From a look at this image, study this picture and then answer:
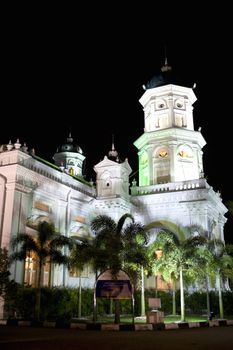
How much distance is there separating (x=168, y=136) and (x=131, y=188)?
21.5 feet

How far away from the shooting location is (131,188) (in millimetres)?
38625

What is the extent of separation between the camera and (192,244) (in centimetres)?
2475

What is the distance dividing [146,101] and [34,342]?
110 ft

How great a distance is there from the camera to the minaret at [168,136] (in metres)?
39.0

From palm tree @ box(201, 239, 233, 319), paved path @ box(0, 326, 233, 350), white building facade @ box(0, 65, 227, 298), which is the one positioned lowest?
paved path @ box(0, 326, 233, 350)

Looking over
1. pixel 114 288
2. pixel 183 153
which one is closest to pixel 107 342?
pixel 114 288

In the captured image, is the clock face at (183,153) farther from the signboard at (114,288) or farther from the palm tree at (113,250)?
the signboard at (114,288)

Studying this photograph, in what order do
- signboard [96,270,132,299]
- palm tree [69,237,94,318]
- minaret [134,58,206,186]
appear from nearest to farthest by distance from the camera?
1. signboard [96,270,132,299]
2. palm tree [69,237,94,318]
3. minaret [134,58,206,186]

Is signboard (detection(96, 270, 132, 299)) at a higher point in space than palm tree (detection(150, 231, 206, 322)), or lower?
lower

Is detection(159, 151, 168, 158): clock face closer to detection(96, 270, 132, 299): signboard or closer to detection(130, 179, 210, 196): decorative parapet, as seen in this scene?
detection(130, 179, 210, 196): decorative parapet

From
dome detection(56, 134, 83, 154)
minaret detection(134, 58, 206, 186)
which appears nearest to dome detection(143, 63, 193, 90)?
minaret detection(134, 58, 206, 186)

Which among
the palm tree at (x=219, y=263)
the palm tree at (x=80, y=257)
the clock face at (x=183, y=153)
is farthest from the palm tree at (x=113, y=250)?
the clock face at (x=183, y=153)

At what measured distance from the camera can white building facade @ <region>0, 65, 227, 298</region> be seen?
27.2 m

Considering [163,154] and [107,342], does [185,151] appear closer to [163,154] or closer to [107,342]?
[163,154]
